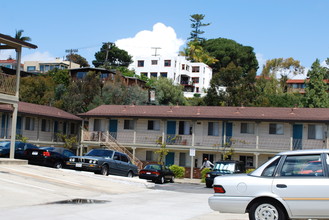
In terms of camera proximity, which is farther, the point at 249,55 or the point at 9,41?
the point at 249,55

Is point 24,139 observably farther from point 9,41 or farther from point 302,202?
point 302,202

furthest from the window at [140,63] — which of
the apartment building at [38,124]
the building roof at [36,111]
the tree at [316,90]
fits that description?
the building roof at [36,111]

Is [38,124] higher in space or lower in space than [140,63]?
lower

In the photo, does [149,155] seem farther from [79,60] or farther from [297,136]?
[79,60]

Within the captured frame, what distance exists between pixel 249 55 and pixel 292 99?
3626 centimetres

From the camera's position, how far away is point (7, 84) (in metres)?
25.7

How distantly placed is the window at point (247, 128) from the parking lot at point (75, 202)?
2121 centimetres

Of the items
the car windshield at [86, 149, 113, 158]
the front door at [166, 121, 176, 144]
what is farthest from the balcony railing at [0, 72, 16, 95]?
the front door at [166, 121, 176, 144]

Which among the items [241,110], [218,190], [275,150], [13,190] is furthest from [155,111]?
[218,190]

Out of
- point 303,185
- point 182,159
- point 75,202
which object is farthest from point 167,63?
point 303,185

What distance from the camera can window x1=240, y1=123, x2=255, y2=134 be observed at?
4238 centimetres

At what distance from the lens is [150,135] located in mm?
44969

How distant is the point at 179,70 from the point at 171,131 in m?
53.4

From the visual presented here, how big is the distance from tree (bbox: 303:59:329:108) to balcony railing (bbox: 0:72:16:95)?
4388cm
